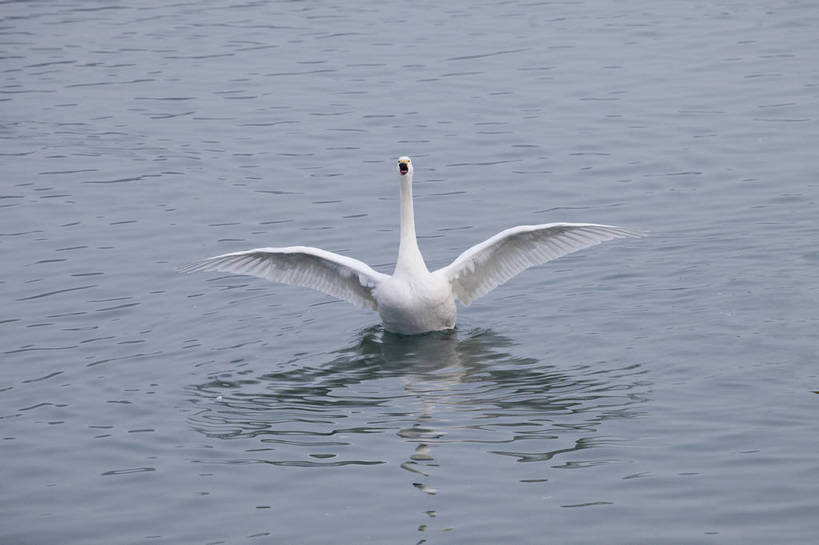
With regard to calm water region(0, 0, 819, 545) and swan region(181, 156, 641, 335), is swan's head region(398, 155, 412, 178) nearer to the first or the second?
swan region(181, 156, 641, 335)

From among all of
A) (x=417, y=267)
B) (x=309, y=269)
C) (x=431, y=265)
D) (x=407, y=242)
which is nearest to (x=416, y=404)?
(x=417, y=267)

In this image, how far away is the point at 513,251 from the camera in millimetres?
Result: 15680

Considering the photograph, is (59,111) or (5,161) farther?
(59,111)

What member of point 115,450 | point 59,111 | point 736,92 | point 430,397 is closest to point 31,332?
point 115,450

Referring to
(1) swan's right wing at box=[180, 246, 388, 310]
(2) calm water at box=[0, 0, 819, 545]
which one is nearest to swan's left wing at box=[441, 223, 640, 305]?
(2) calm water at box=[0, 0, 819, 545]

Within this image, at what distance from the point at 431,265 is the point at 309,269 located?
6.82 ft

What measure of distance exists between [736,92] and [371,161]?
7.35m

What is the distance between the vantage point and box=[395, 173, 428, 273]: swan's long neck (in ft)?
51.2

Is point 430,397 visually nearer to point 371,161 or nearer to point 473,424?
point 473,424

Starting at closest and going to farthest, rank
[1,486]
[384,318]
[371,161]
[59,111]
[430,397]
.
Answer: [1,486] → [430,397] → [384,318] → [371,161] → [59,111]

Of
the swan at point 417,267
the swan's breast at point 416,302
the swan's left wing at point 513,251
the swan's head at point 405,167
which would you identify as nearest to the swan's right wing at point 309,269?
the swan at point 417,267

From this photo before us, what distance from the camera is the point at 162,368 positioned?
48.7 ft

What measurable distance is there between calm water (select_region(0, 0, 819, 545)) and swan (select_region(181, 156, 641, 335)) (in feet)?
1.41

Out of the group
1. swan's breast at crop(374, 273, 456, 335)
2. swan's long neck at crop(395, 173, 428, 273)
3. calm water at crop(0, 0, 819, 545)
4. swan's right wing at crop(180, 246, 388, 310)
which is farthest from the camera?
swan's right wing at crop(180, 246, 388, 310)
